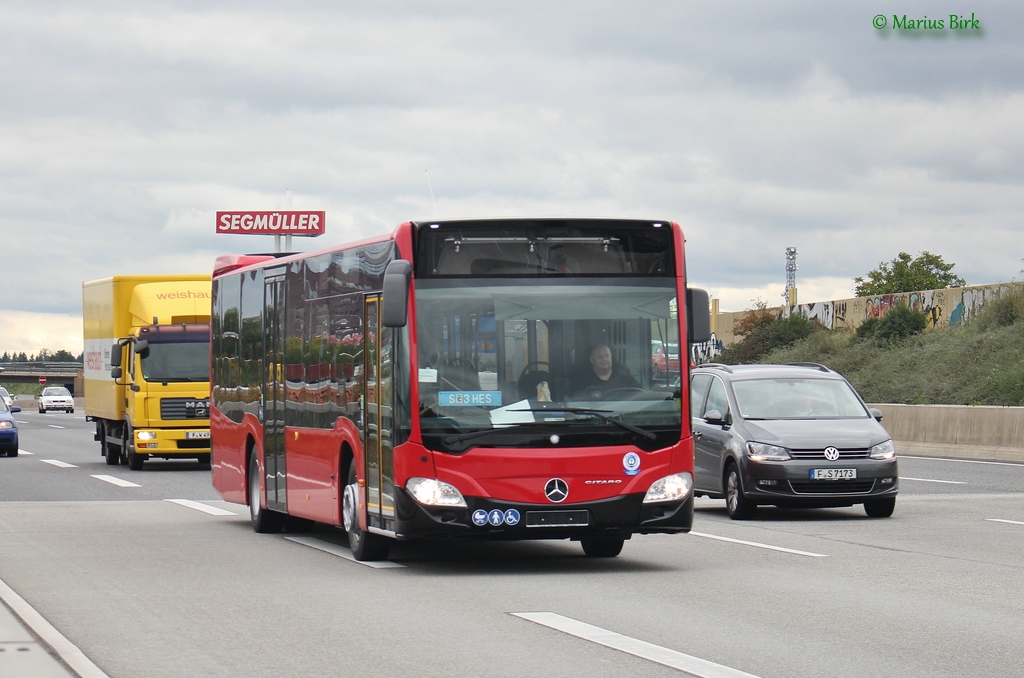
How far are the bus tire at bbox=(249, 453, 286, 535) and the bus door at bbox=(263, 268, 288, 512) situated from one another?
0.20 meters

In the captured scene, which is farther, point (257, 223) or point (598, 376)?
point (257, 223)

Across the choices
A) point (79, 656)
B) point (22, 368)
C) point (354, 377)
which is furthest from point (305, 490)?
point (22, 368)

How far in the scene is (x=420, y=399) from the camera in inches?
489

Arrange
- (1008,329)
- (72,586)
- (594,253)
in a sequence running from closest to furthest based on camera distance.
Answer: (72,586) → (594,253) → (1008,329)

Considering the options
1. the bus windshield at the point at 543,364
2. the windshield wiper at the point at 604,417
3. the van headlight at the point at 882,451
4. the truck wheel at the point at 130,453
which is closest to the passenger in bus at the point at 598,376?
the bus windshield at the point at 543,364

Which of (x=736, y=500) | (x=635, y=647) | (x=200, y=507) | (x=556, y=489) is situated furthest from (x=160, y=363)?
(x=635, y=647)

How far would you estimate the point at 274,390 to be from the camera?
1630cm

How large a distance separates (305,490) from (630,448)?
391 cm

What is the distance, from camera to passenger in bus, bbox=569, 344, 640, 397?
12.6 metres

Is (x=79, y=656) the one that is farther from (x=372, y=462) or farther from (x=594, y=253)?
(x=594, y=253)

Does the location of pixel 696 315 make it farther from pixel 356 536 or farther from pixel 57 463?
pixel 57 463

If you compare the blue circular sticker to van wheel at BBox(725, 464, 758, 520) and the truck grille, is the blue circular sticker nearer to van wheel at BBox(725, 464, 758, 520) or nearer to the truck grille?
van wheel at BBox(725, 464, 758, 520)

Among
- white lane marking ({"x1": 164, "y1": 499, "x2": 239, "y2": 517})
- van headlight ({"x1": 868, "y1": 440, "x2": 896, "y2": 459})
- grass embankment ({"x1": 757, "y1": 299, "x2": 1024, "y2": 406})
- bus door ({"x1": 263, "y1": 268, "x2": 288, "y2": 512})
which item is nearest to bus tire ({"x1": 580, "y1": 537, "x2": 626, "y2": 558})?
bus door ({"x1": 263, "y1": 268, "x2": 288, "y2": 512})

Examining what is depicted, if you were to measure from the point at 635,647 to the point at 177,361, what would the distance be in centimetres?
2255
